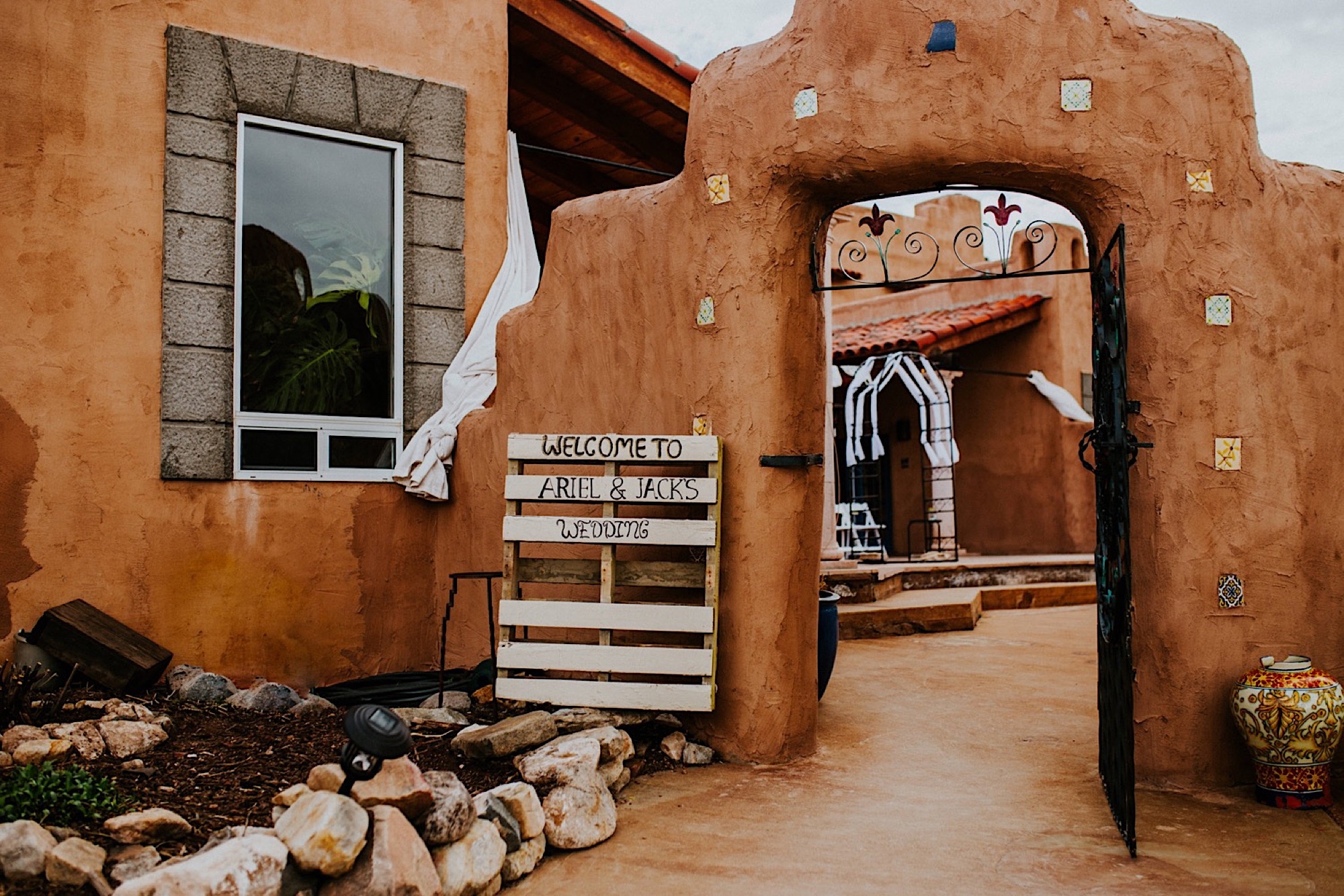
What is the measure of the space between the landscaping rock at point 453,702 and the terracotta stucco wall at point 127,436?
0.95m

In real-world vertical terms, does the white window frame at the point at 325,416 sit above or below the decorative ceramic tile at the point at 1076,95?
below

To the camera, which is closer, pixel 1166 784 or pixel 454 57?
pixel 1166 784

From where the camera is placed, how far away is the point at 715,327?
19.1 feet

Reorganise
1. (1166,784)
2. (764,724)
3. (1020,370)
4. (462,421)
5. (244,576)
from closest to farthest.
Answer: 1. (1166,784)
2. (764,724)
3. (244,576)
4. (462,421)
5. (1020,370)

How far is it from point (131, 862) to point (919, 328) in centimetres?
1208

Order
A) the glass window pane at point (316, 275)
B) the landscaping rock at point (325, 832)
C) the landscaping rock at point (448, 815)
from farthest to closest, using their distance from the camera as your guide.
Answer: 1. the glass window pane at point (316, 275)
2. the landscaping rock at point (448, 815)
3. the landscaping rock at point (325, 832)

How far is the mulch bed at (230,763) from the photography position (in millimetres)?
3930

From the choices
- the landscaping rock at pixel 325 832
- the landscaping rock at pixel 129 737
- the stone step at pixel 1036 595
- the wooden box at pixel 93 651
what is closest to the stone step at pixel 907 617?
the stone step at pixel 1036 595

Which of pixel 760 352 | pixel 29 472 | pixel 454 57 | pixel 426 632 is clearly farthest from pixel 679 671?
pixel 454 57

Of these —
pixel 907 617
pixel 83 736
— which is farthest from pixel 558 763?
pixel 907 617

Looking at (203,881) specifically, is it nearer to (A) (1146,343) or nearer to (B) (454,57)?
(A) (1146,343)

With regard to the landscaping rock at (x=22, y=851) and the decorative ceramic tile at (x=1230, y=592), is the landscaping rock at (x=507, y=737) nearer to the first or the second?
the landscaping rock at (x=22, y=851)

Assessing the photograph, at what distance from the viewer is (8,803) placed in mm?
3662

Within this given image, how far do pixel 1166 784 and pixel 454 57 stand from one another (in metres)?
6.06
